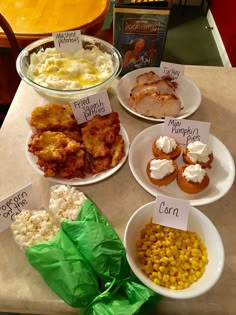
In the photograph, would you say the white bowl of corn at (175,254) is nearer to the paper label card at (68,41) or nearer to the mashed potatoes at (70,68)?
the mashed potatoes at (70,68)

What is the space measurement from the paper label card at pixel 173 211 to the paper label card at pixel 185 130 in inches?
14.0

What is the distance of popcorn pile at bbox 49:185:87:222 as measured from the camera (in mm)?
947

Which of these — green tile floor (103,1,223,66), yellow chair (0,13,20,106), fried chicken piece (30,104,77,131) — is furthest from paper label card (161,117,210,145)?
green tile floor (103,1,223,66)

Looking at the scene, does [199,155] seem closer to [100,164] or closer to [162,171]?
[162,171]

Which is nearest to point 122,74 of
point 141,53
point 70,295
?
point 141,53

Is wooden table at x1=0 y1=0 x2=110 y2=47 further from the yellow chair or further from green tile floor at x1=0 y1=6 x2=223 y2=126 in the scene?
green tile floor at x1=0 y1=6 x2=223 y2=126

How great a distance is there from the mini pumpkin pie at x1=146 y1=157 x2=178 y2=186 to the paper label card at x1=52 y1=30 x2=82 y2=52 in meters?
0.66

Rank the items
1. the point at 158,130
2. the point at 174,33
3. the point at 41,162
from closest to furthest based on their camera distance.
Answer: the point at 41,162 → the point at 158,130 → the point at 174,33

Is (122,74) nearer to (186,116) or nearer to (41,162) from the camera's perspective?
(186,116)

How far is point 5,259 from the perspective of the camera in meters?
0.91

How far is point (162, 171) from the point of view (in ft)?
3.52

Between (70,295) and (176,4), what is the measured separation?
156 inches

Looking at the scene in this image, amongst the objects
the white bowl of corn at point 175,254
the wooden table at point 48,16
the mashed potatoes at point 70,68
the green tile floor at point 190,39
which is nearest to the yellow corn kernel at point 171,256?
the white bowl of corn at point 175,254

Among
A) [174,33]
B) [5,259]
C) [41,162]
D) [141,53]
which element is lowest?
[174,33]
